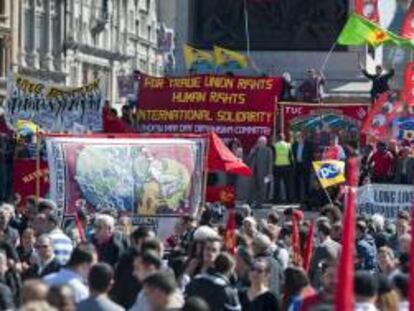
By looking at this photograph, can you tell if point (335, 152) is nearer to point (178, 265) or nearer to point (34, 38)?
point (178, 265)

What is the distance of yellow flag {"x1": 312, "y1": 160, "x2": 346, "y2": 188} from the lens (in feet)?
85.7

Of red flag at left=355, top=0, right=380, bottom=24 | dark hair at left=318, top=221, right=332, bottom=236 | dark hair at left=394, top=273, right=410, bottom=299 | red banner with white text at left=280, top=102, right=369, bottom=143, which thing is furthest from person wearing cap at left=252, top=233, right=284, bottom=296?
red flag at left=355, top=0, right=380, bottom=24

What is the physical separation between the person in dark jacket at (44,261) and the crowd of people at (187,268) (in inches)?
0.4

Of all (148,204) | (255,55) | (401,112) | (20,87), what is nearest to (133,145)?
(148,204)

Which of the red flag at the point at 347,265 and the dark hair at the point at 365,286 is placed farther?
the dark hair at the point at 365,286

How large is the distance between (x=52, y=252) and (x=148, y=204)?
23.7 ft

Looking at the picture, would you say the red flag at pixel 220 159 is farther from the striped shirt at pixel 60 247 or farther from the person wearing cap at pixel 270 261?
the person wearing cap at pixel 270 261

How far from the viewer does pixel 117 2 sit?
106m

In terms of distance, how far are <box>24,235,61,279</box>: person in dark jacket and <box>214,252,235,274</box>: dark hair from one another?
1.50 m

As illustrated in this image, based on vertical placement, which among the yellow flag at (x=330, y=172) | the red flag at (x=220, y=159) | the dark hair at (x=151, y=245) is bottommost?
the dark hair at (x=151, y=245)

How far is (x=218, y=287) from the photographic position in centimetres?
1291

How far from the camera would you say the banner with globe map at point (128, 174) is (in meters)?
21.6

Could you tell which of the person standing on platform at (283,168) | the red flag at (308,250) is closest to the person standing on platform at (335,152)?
the person standing on platform at (283,168)

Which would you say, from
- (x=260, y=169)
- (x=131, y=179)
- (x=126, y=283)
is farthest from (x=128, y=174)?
(x=260, y=169)
